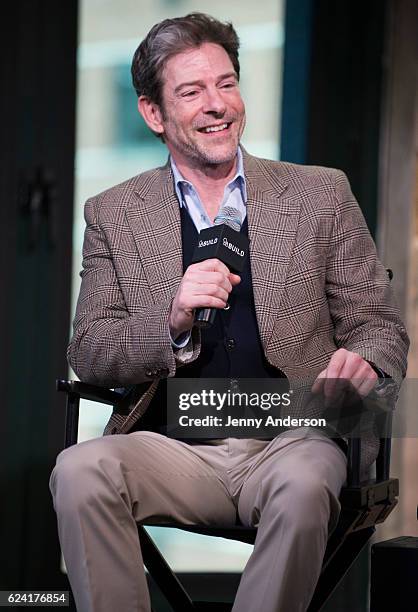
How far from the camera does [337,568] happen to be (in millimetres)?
2465

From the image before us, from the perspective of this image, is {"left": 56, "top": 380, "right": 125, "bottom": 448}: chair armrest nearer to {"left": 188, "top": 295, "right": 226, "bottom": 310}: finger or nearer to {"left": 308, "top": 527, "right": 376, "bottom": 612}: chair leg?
{"left": 188, "top": 295, "right": 226, "bottom": 310}: finger

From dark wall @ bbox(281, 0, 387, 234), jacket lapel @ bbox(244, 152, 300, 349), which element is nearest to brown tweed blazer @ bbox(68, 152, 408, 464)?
jacket lapel @ bbox(244, 152, 300, 349)

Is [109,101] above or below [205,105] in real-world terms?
above

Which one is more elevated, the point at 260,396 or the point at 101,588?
the point at 260,396

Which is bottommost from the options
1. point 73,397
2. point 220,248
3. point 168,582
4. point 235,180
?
point 168,582

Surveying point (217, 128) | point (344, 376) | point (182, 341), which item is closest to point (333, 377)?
point (344, 376)

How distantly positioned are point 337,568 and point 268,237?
2.81 ft

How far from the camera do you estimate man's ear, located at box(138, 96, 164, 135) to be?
3070 mm

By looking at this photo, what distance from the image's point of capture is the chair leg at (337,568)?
7.94 feet

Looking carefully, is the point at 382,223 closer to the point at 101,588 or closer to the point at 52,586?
the point at 52,586

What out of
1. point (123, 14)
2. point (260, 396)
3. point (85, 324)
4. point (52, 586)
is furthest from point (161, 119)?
point (52, 586)

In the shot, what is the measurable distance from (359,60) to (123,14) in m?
0.91

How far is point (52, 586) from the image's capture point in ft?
13.3

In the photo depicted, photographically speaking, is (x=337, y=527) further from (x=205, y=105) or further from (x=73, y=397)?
(x=205, y=105)
